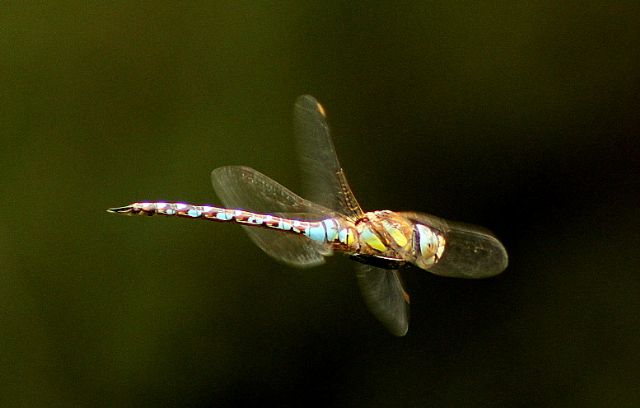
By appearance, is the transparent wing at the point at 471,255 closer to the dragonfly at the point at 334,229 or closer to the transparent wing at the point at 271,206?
the dragonfly at the point at 334,229

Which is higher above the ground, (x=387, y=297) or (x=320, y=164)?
(x=320, y=164)

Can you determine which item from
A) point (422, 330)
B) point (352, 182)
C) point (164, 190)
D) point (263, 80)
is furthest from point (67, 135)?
point (422, 330)

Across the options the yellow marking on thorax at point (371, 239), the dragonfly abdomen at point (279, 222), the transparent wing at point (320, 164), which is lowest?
the yellow marking on thorax at point (371, 239)

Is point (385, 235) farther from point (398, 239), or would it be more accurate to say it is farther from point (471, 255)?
point (471, 255)

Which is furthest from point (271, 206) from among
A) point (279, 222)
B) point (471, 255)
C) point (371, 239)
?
point (471, 255)

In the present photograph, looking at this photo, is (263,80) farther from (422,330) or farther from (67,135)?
(422,330)

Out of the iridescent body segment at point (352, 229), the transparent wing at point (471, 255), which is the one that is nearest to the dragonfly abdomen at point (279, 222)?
the iridescent body segment at point (352, 229)

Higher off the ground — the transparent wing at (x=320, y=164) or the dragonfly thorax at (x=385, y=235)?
the transparent wing at (x=320, y=164)

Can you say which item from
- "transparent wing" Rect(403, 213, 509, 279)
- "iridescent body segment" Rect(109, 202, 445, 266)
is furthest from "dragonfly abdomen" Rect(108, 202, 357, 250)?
"transparent wing" Rect(403, 213, 509, 279)
